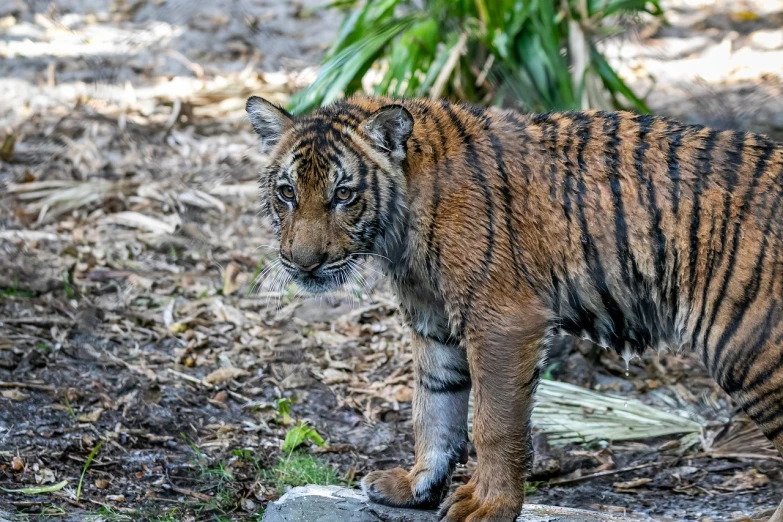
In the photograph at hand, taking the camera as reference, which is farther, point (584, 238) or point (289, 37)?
point (289, 37)

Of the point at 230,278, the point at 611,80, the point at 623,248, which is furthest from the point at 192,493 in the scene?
the point at 611,80

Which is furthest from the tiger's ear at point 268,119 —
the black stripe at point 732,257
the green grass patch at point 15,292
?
the green grass patch at point 15,292

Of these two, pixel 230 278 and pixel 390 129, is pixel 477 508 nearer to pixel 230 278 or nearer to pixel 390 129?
pixel 390 129

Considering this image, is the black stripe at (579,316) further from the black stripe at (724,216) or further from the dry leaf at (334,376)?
the dry leaf at (334,376)

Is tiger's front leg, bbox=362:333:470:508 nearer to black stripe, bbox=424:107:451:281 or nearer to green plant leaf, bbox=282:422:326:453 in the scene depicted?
black stripe, bbox=424:107:451:281

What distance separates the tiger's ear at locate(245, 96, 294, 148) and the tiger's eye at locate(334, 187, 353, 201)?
405 millimetres

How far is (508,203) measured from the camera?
11.0ft

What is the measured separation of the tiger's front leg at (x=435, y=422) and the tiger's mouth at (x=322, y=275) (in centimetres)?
45

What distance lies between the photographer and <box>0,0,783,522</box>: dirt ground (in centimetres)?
394

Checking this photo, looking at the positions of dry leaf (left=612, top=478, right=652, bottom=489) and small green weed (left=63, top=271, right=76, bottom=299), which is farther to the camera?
small green weed (left=63, top=271, right=76, bottom=299)

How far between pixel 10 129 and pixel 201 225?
2.06 metres

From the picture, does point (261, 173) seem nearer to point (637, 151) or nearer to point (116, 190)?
point (637, 151)

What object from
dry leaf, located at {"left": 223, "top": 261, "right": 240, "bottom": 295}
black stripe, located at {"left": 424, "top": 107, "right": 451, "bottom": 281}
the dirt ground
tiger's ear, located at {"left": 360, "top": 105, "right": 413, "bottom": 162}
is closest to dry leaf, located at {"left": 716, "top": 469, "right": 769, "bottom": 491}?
the dirt ground

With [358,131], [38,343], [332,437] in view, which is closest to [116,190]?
[38,343]
